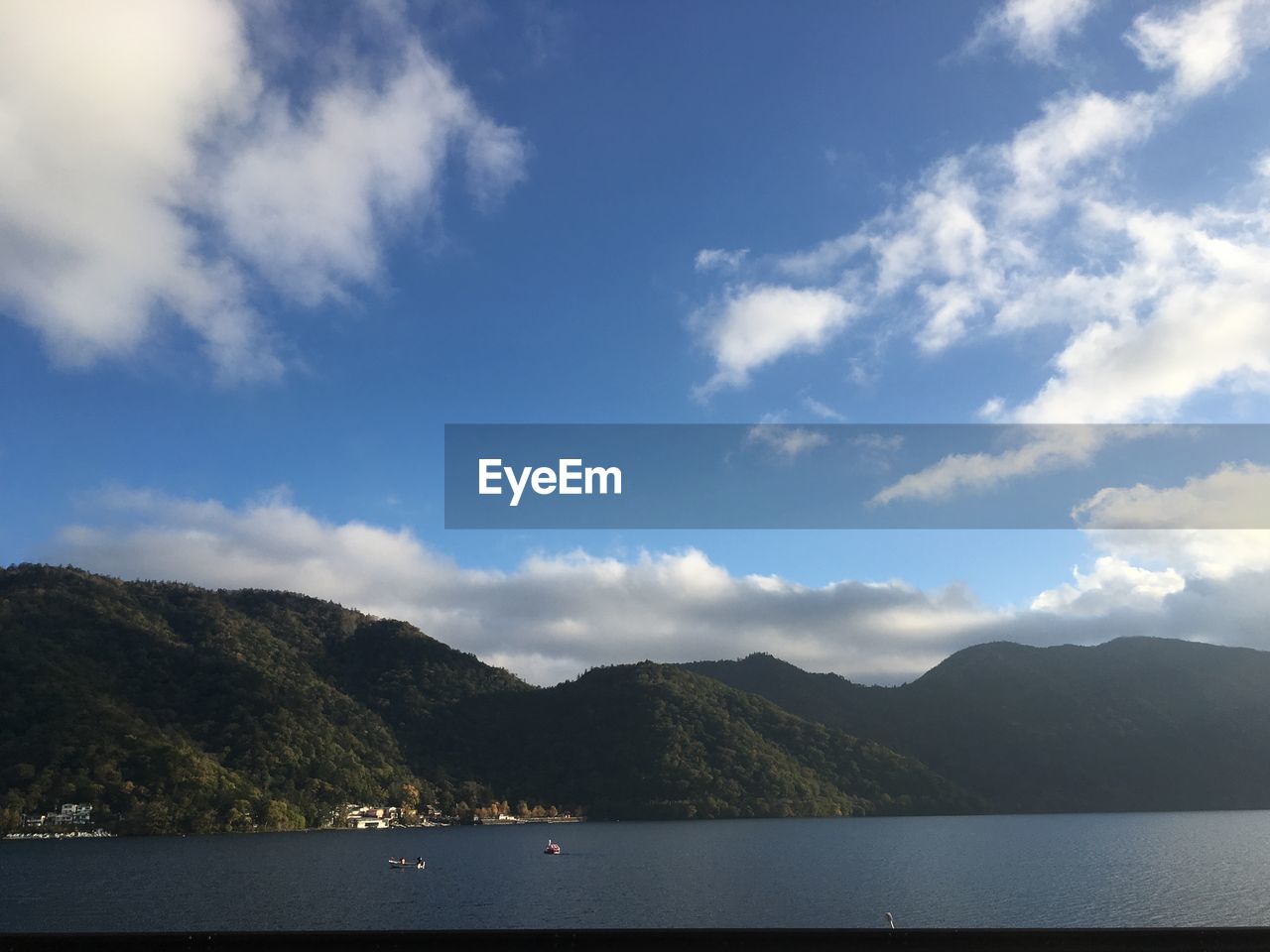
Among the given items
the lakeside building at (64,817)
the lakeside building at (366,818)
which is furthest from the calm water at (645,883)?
the lakeside building at (366,818)

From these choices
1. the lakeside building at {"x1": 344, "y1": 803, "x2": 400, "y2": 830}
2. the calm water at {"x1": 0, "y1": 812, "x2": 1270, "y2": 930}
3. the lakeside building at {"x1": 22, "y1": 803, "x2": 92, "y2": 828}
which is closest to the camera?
the calm water at {"x1": 0, "y1": 812, "x2": 1270, "y2": 930}

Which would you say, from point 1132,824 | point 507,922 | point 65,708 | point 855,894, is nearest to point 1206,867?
point 855,894

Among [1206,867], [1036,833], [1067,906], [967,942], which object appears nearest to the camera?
[967,942]

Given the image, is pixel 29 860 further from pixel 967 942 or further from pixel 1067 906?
pixel 967 942

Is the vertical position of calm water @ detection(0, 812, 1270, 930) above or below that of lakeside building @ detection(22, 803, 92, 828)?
below

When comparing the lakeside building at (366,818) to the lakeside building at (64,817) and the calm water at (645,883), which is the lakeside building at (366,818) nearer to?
the calm water at (645,883)

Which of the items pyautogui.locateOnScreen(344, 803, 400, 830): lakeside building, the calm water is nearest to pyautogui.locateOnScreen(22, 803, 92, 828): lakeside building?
the calm water

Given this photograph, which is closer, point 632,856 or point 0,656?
point 632,856

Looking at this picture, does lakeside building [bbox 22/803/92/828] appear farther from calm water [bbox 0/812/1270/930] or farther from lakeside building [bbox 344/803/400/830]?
lakeside building [bbox 344/803/400/830]

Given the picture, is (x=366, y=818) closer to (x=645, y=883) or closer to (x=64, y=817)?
(x=64, y=817)
